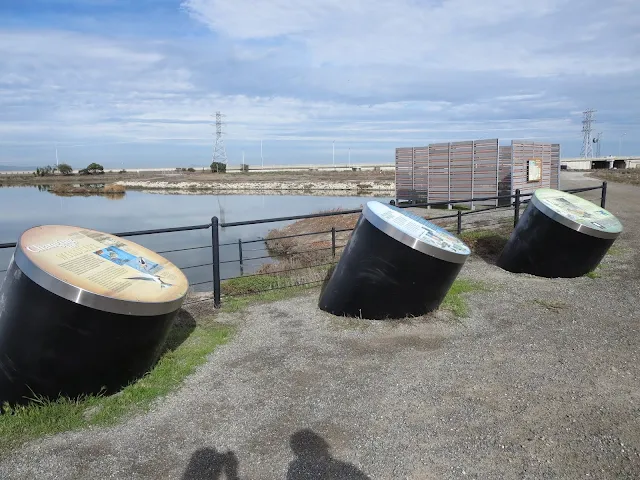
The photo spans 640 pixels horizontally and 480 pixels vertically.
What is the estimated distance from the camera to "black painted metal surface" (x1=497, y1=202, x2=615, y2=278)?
7473 mm

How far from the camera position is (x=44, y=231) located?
14.9ft

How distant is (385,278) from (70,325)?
3.31m

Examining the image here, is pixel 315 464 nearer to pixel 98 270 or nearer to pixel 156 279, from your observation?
pixel 156 279

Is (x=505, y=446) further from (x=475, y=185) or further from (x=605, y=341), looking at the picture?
(x=475, y=185)

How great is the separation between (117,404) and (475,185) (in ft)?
58.8

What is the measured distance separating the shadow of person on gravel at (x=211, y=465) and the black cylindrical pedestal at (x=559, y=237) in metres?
6.02

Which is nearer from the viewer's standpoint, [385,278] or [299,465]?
[299,465]

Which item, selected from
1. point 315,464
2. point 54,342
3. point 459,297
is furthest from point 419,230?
point 54,342

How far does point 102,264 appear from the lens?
426cm

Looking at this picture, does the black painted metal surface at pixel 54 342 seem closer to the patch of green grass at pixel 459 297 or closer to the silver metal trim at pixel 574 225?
the patch of green grass at pixel 459 297

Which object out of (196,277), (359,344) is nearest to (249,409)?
(359,344)

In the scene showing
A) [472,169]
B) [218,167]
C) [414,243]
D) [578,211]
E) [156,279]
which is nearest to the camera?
[156,279]

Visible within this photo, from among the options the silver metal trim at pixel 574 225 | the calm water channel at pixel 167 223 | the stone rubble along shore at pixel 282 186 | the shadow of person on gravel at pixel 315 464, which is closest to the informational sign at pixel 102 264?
the shadow of person on gravel at pixel 315 464

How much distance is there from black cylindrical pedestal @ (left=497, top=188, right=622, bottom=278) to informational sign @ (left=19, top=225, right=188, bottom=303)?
5.54 metres
